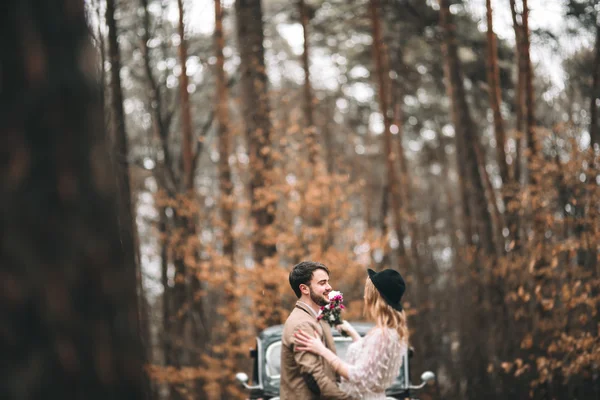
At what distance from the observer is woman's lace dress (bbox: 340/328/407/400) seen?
5.20m

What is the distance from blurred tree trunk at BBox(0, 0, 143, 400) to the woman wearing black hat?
9.76 ft

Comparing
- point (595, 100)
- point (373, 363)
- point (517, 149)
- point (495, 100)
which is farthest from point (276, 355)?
point (495, 100)

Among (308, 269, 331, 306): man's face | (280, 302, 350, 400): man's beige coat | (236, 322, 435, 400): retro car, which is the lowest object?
(236, 322, 435, 400): retro car

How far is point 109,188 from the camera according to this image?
2.38 meters

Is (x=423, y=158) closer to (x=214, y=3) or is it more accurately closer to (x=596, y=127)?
(x=214, y=3)

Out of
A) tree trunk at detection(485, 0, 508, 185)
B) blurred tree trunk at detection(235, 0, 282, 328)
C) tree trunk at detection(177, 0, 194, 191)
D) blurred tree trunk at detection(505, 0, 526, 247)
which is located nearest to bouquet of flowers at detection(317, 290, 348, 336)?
blurred tree trunk at detection(505, 0, 526, 247)

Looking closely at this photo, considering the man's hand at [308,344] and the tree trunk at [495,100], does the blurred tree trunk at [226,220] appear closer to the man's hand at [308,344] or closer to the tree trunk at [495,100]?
the tree trunk at [495,100]

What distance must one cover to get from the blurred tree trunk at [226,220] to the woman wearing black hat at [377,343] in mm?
9865

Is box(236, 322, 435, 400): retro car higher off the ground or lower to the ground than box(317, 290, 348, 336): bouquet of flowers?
lower

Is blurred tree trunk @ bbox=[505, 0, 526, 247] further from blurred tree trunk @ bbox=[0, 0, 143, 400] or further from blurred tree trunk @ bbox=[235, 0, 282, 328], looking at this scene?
blurred tree trunk @ bbox=[0, 0, 143, 400]

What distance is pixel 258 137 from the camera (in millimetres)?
16141

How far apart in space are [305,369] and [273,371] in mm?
3729

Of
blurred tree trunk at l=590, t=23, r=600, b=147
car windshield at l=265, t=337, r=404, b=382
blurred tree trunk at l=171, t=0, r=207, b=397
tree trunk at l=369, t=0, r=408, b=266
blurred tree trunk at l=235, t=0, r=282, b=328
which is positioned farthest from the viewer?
tree trunk at l=369, t=0, r=408, b=266

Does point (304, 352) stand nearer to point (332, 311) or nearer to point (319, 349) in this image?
point (319, 349)
